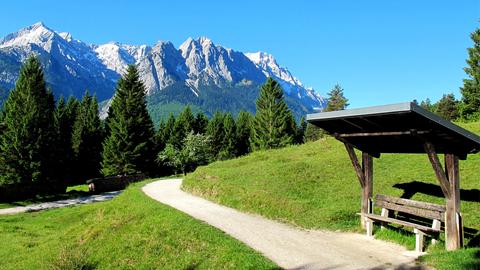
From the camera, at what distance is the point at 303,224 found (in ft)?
45.2

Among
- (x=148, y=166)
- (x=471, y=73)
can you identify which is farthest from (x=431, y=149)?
(x=148, y=166)

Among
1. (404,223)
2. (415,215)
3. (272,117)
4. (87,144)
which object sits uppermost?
(272,117)

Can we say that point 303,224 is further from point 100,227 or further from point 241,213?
point 100,227

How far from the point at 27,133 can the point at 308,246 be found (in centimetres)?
3999

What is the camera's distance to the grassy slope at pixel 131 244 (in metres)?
10.2

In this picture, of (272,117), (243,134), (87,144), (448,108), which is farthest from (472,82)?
(87,144)

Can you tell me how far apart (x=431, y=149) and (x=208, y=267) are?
6200 mm

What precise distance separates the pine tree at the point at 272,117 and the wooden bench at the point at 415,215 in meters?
52.2

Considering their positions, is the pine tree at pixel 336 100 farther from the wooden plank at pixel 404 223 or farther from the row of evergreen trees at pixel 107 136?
the wooden plank at pixel 404 223

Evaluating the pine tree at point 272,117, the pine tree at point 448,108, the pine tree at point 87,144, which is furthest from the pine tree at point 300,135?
the pine tree at point 87,144

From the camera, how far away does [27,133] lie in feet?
137

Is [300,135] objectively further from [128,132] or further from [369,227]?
[369,227]

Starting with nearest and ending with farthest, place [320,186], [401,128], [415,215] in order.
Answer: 1. [401,128]
2. [415,215]
3. [320,186]

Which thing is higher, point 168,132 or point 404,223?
point 168,132
